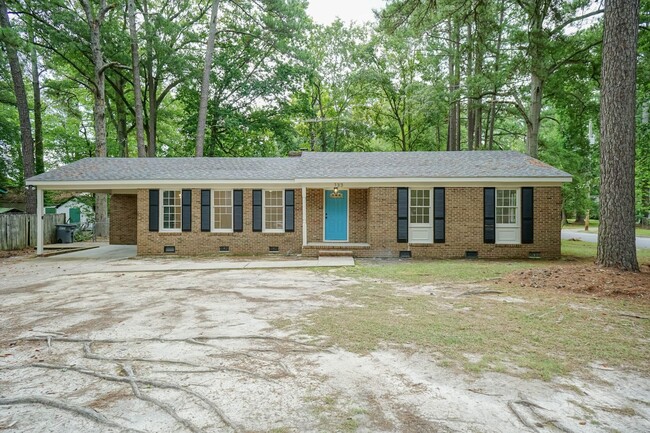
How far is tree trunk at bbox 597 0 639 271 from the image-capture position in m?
7.84

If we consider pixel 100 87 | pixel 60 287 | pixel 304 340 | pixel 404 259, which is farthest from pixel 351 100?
pixel 304 340

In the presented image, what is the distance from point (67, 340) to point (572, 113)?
22.4 m

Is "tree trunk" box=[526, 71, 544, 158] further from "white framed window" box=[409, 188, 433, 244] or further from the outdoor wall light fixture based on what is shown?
the outdoor wall light fixture

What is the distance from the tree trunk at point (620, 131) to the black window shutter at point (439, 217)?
5.06m

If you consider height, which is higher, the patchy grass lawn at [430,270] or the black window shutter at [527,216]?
the black window shutter at [527,216]

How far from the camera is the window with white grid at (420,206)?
12852 mm

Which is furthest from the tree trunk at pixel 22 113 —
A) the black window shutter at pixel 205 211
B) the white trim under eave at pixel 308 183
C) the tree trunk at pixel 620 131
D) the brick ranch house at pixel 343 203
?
the tree trunk at pixel 620 131

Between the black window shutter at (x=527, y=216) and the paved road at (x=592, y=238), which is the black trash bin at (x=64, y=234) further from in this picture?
the paved road at (x=592, y=238)

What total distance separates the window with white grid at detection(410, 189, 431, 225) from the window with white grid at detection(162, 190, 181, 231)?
349 inches

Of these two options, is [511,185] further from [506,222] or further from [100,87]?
[100,87]

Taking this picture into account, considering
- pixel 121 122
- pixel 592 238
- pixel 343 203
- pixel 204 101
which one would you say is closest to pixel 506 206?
pixel 343 203

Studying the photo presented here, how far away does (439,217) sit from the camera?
12719 millimetres

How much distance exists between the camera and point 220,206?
1391cm

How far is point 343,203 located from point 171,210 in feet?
22.0
